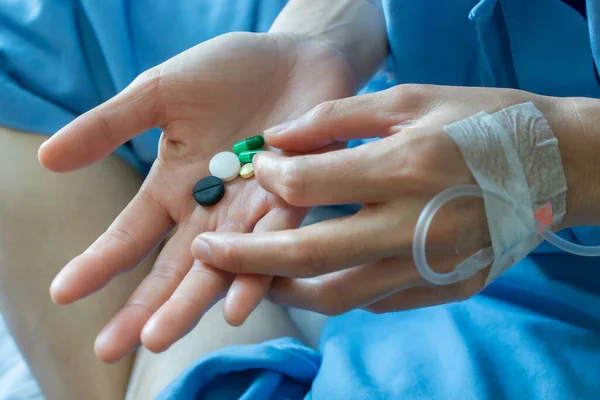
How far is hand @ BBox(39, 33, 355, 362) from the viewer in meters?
0.61

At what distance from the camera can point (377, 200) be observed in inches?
23.0

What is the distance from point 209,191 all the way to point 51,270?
0.34m

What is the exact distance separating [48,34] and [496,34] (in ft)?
2.50

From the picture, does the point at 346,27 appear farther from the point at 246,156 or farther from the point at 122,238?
the point at 122,238

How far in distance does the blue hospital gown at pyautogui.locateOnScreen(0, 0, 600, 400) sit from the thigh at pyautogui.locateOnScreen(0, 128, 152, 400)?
0.33 feet

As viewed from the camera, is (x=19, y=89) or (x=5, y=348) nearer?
(x=5, y=348)

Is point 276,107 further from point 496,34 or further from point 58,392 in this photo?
point 58,392

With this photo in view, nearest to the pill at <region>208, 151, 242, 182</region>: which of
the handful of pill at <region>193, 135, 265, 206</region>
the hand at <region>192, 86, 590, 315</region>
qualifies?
the handful of pill at <region>193, 135, 265, 206</region>

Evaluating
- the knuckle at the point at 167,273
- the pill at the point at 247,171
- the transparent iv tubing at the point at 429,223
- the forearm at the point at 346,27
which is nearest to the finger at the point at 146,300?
the knuckle at the point at 167,273

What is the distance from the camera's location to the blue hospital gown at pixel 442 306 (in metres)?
0.71

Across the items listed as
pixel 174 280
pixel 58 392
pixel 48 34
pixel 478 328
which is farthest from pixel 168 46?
Result: pixel 478 328

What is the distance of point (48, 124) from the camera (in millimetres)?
969

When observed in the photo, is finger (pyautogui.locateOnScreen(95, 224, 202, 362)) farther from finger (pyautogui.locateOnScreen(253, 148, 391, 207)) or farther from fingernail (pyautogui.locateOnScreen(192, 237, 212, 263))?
finger (pyautogui.locateOnScreen(253, 148, 391, 207))

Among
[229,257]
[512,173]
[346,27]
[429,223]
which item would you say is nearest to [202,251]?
[229,257]
